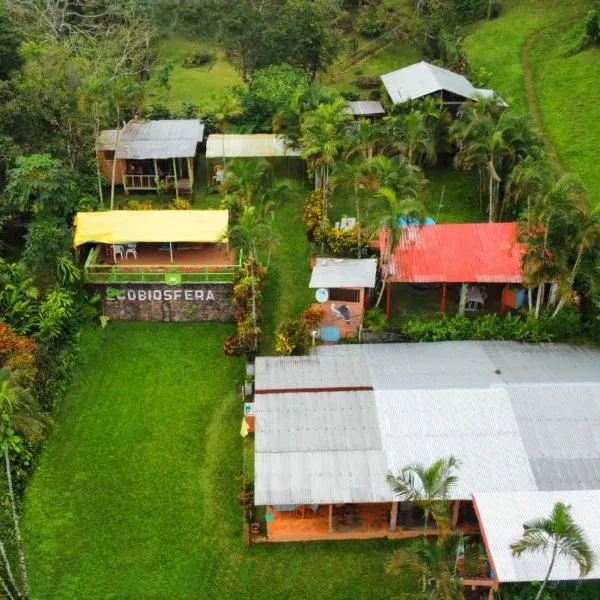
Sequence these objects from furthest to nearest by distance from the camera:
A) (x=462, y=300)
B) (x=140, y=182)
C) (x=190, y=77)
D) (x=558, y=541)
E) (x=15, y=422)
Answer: (x=190, y=77) → (x=140, y=182) → (x=462, y=300) → (x=15, y=422) → (x=558, y=541)

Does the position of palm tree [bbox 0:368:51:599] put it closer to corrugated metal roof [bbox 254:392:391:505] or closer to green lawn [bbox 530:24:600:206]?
corrugated metal roof [bbox 254:392:391:505]

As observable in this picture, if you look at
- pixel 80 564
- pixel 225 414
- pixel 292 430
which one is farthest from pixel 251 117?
pixel 80 564

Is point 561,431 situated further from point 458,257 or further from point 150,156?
point 150,156

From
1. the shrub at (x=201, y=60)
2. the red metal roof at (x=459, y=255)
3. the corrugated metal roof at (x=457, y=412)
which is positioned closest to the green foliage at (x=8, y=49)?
the shrub at (x=201, y=60)

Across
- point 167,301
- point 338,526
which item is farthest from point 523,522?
point 167,301

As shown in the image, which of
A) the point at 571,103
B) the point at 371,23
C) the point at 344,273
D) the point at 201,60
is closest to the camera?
the point at 344,273

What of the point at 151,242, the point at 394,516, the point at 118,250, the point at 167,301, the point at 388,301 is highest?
the point at 151,242

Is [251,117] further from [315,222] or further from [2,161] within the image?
[2,161]
